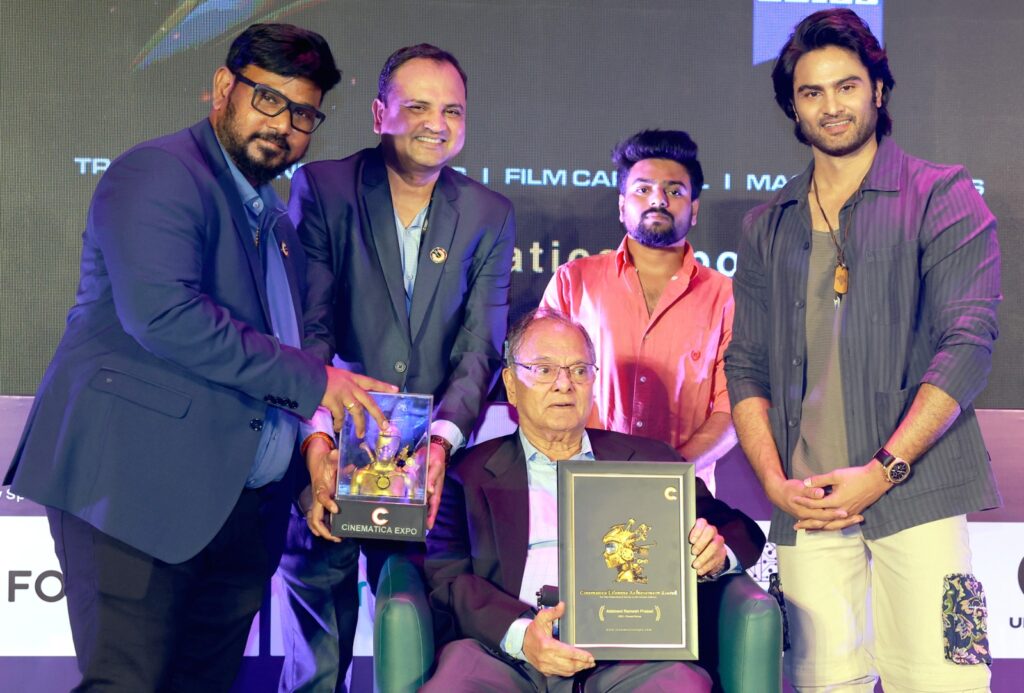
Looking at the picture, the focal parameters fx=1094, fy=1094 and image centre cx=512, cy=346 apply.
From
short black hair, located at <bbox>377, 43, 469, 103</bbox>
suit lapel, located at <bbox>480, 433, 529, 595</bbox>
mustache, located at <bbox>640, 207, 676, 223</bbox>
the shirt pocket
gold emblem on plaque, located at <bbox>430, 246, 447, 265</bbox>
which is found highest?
short black hair, located at <bbox>377, 43, 469, 103</bbox>

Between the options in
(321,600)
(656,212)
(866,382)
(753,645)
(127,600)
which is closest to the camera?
(127,600)

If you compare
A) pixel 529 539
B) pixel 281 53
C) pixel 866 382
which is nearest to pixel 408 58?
pixel 281 53

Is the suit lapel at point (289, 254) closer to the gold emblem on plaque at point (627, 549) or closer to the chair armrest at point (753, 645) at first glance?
the gold emblem on plaque at point (627, 549)

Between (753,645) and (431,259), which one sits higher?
(431,259)

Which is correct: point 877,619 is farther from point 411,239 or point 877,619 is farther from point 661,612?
point 411,239

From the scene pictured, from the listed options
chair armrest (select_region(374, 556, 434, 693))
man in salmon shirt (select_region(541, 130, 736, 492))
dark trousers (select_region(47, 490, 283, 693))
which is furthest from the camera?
man in salmon shirt (select_region(541, 130, 736, 492))

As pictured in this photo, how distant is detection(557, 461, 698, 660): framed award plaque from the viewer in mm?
2660

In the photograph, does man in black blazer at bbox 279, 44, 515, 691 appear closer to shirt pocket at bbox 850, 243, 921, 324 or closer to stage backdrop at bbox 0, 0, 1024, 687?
stage backdrop at bbox 0, 0, 1024, 687

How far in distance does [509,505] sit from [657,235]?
135 cm

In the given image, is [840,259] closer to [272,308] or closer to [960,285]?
[960,285]

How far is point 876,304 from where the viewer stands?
316 cm

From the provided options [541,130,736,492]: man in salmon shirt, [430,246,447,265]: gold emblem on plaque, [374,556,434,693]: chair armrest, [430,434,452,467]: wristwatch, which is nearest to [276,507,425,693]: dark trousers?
[430,434,452,467]: wristwatch

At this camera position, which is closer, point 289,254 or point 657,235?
point 289,254

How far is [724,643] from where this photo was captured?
9.27 ft
